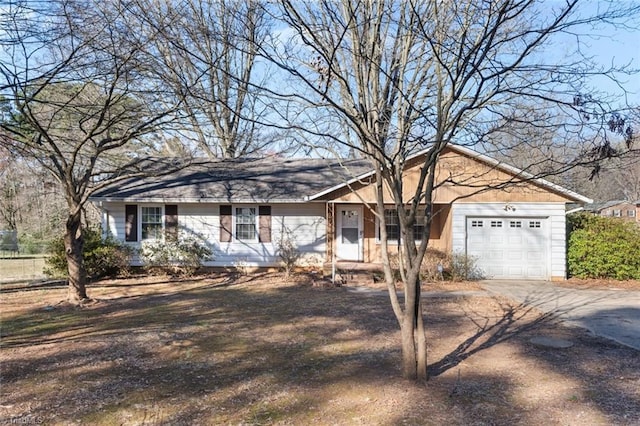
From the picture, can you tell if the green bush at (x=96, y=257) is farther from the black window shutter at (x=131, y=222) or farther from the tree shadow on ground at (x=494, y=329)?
the tree shadow on ground at (x=494, y=329)

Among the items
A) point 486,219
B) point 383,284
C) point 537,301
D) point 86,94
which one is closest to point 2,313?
point 86,94

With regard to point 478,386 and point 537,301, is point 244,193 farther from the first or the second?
point 478,386

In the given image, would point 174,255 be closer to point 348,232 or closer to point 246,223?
point 246,223

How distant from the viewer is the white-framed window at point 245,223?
15594 mm

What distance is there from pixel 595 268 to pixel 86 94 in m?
16.9

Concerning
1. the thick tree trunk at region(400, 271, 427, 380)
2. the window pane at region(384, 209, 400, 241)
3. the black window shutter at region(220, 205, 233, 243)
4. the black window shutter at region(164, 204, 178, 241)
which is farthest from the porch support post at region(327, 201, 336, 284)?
the thick tree trunk at region(400, 271, 427, 380)

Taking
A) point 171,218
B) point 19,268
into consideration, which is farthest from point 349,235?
point 19,268

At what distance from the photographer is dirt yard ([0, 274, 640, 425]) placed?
4.32 m

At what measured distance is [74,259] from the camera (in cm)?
1012

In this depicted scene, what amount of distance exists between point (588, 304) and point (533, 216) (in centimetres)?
419

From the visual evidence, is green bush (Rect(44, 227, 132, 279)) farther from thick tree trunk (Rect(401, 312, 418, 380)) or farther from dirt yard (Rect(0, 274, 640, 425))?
thick tree trunk (Rect(401, 312, 418, 380))

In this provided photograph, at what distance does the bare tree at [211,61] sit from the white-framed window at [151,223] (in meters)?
2.95

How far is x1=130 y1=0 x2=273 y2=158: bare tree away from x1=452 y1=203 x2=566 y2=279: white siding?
25.3 feet

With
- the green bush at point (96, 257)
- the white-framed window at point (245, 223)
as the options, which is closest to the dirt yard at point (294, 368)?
the green bush at point (96, 257)
